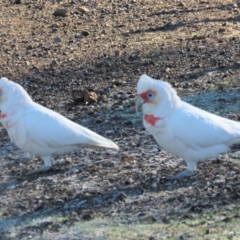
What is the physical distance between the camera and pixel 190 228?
5469 mm

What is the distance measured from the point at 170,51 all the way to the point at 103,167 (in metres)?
4.09

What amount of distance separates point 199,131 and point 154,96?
0.42 meters

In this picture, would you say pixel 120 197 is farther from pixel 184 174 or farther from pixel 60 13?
pixel 60 13

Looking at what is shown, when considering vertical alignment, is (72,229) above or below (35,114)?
below

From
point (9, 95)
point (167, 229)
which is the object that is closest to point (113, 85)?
point (9, 95)

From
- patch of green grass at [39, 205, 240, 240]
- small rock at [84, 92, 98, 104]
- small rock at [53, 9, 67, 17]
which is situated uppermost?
small rock at [53, 9, 67, 17]

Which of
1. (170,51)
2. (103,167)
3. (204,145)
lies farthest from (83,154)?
(170,51)

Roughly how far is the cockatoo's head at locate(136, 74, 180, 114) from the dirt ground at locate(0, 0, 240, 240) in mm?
614

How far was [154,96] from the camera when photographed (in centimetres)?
605

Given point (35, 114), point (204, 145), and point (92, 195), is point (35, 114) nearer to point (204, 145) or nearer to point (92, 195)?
point (92, 195)

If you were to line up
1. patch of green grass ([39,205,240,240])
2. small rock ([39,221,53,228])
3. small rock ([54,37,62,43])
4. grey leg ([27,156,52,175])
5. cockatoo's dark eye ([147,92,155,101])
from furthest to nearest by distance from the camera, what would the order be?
1. small rock ([54,37,62,43])
2. grey leg ([27,156,52,175])
3. cockatoo's dark eye ([147,92,155,101])
4. small rock ([39,221,53,228])
5. patch of green grass ([39,205,240,240])

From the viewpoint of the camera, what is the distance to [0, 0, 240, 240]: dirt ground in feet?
19.5

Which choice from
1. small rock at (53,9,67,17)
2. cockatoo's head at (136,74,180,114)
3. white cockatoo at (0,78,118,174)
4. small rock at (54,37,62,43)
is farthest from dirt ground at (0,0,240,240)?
cockatoo's head at (136,74,180,114)

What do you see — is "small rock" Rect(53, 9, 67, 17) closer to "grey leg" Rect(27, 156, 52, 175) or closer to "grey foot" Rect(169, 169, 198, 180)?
"grey leg" Rect(27, 156, 52, 175)
